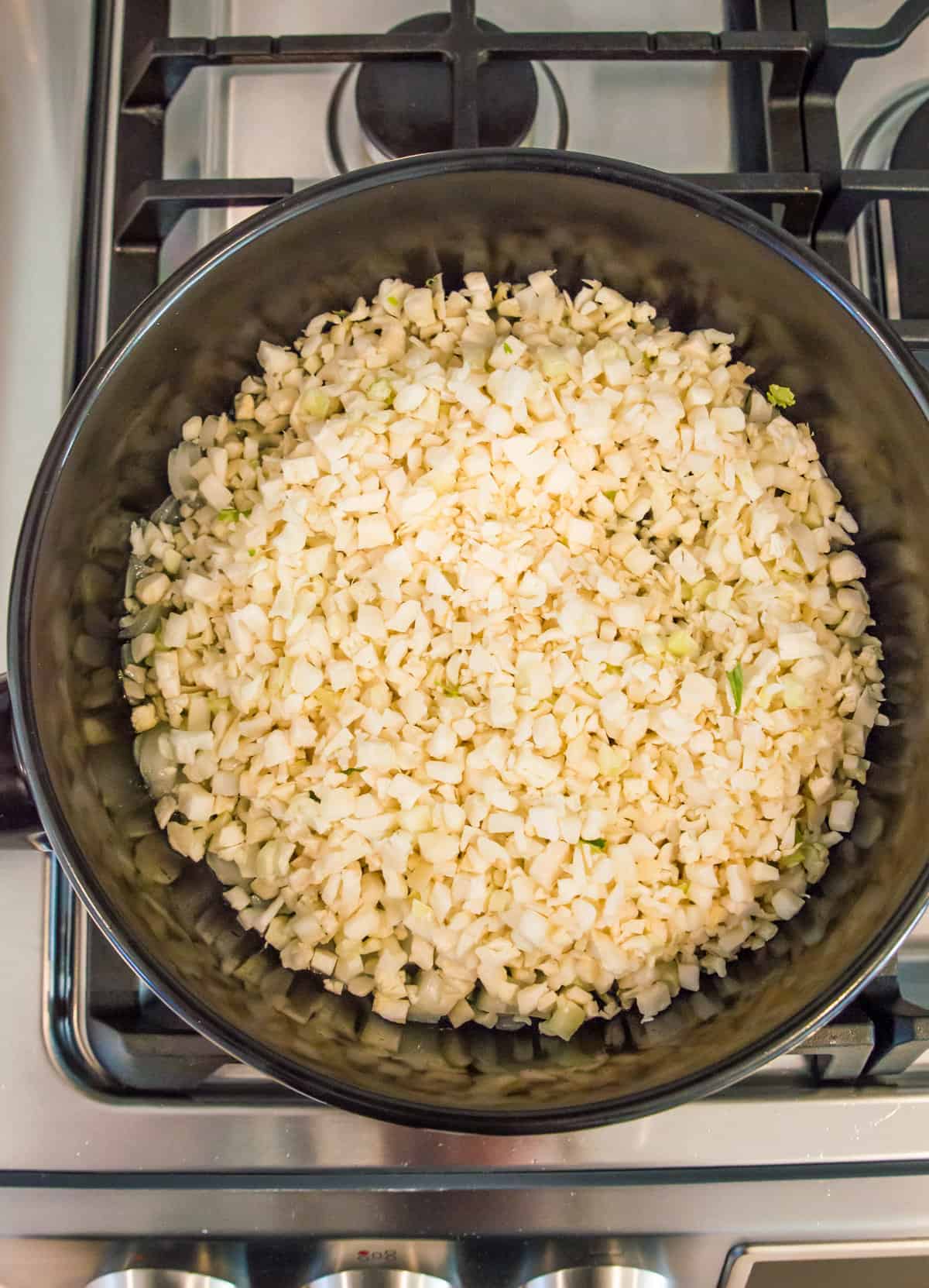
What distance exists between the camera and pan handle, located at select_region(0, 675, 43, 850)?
0.64m

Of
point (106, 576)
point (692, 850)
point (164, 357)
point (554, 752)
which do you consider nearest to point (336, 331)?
point (164, 357)

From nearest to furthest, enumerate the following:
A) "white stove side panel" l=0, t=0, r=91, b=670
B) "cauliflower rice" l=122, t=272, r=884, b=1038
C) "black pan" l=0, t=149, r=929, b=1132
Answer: "black pan" l=0, t=149, r=929, b=1132
"cauliflower rice" l=122, t=272, r=884, b=1038
"white stove side panel" l=0, t=0, r=91, b=670

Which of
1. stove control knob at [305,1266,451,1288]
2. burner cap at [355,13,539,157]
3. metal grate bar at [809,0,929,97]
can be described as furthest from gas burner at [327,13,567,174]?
stove control knob at [305,1266,451,1288]

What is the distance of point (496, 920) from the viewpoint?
0.71m

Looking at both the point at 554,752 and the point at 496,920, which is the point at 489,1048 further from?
the point at 554,752

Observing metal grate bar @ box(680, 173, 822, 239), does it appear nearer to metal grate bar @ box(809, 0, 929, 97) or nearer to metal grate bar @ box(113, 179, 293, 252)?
metal grate bar @ box(809, 0, 929, 97)

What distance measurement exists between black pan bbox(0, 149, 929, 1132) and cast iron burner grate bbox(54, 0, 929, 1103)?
0.18ft

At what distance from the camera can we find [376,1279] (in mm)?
702

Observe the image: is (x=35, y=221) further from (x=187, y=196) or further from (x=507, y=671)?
(x=507, y=671)

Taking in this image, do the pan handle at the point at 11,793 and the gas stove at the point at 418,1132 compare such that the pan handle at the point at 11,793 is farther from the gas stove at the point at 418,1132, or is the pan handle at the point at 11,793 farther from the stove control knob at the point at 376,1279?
the stove control knob at the point at 376,1279

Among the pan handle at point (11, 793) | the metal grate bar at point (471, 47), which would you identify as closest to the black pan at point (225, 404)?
the pan handle at point (11, 793)

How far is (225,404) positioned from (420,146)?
0.80 ft

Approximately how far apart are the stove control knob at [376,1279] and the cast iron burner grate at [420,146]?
0.13 metres

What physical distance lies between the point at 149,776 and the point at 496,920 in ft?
0.88
